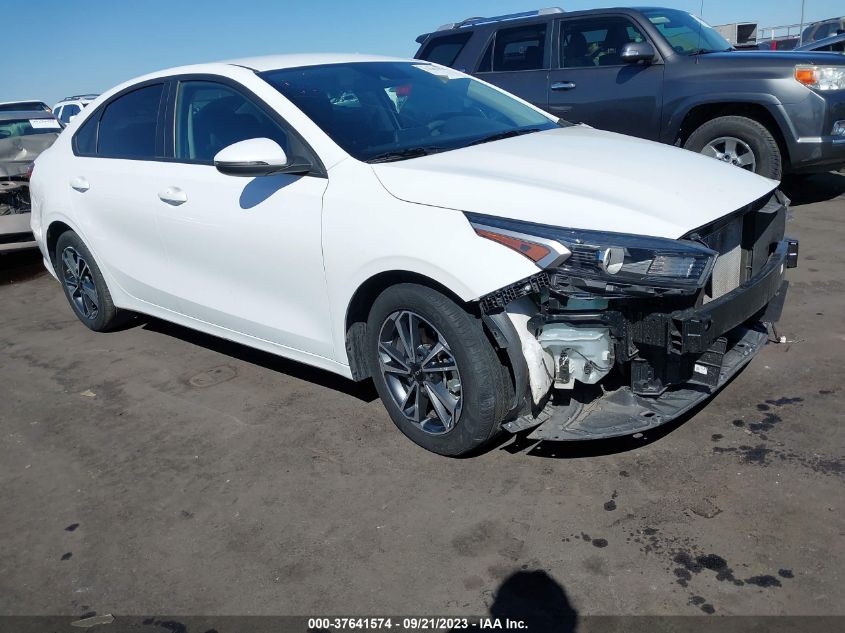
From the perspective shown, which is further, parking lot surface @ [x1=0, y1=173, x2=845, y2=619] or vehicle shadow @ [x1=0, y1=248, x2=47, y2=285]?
vehicle shadow @ [x1=0, y1=248, x2=47, y2=285]

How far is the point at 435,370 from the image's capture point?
11.2 feet

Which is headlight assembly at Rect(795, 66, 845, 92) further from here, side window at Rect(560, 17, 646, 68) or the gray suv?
side window at Rect(560, 17, 646, 68)

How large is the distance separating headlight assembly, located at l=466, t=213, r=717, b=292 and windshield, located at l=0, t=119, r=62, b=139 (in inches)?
318

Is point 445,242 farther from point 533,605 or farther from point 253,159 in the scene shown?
point 533,605

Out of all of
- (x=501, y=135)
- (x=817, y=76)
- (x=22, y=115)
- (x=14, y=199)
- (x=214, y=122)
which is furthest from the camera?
(x=22, y=115)

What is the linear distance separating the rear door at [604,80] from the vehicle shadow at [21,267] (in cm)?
583

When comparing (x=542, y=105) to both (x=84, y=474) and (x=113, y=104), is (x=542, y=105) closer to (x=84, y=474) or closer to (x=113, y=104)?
(x=113, y=104)

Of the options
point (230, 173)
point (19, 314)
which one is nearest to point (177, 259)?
point (230, 173)

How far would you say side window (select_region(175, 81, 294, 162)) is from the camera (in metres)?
3.96

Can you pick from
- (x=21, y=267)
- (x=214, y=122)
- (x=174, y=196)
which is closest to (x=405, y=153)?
(x=214, y=122)

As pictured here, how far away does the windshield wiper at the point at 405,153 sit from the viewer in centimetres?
358

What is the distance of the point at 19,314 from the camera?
670 centimetres

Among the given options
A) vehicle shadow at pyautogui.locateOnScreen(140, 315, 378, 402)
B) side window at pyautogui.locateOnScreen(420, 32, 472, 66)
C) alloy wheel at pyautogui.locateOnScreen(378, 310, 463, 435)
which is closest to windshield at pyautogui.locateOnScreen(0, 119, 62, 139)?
vehicle shadow at pyautogui.locateOnScreen(140, 315, 378, 402)

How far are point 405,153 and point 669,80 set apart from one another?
16.2 feet
